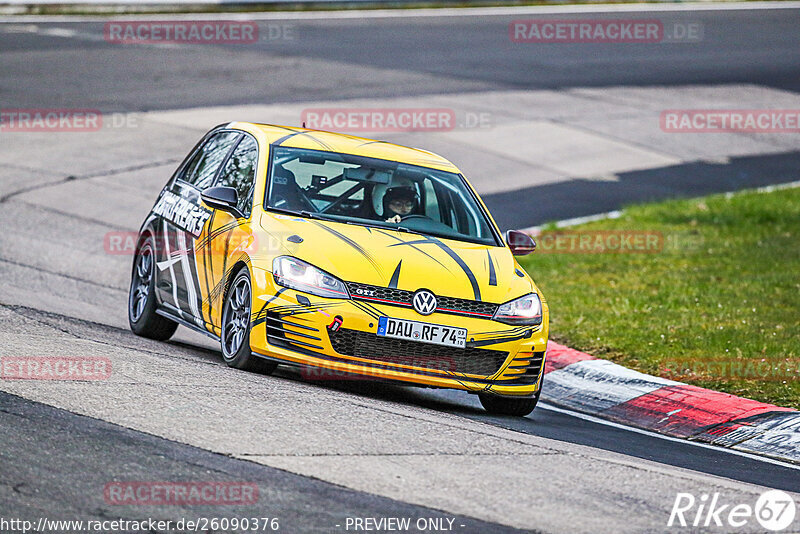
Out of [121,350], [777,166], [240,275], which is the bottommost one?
[777,166]

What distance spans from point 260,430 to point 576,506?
167 cm

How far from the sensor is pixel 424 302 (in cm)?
788

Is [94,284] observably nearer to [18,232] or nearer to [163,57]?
[18,232]

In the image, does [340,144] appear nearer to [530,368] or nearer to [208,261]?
[208,261]

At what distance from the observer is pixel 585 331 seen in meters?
11.1

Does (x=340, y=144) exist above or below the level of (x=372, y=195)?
above

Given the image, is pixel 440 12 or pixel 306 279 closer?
pixel 306 279

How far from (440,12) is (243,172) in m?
26.4

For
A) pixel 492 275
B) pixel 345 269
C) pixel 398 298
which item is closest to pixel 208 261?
pixel 345 269

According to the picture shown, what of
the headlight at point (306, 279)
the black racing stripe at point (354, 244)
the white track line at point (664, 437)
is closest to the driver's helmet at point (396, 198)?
the black racing stripe at point (354, 244)

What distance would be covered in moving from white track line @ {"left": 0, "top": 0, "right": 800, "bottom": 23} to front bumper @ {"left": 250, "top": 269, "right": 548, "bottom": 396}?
78.8 feet

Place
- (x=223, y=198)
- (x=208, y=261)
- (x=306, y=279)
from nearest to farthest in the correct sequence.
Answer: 1. (x=306, y=279)
2. (x=223, y=198)
3. (x=208, y=261)

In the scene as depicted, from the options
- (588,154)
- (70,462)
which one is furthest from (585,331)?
(588,154)

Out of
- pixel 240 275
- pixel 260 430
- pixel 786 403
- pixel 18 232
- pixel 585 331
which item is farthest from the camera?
pixel 18 232
